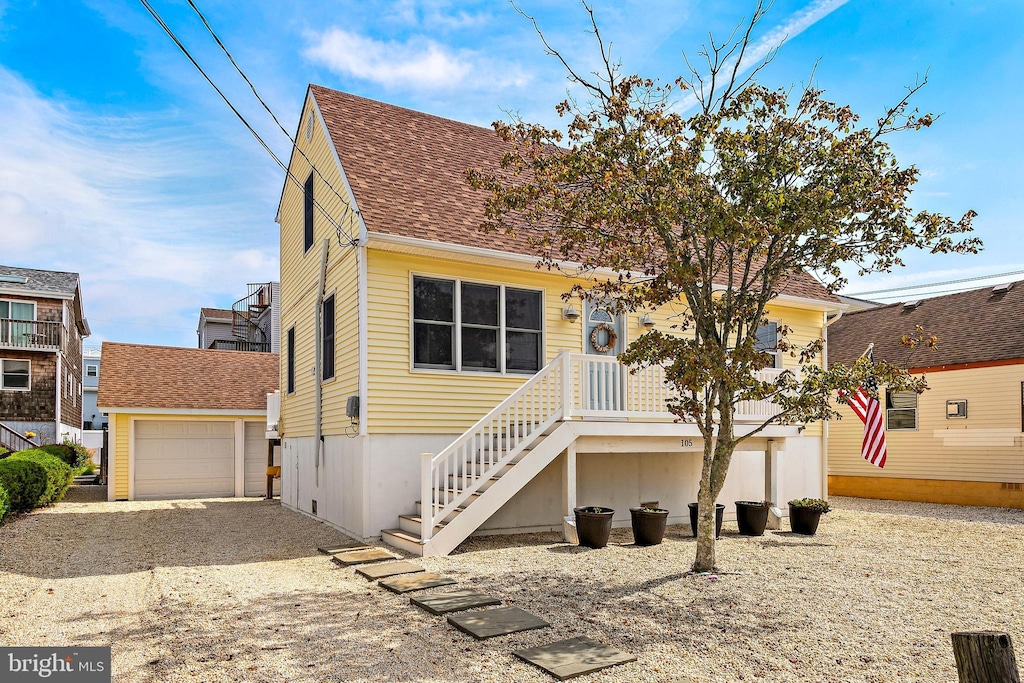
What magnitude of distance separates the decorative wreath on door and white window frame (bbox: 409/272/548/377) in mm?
920

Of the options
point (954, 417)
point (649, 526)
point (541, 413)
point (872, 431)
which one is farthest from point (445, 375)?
point (954, 417)

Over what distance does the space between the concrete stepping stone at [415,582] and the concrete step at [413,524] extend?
1.46 meters

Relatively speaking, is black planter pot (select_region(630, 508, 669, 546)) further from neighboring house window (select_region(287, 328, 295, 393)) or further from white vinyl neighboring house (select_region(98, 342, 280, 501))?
white vinyl neighboring house (select_region(98, 342, 280, 501))

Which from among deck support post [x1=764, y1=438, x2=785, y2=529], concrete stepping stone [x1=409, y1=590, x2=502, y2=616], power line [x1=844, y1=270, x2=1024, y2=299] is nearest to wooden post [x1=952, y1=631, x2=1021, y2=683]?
concrete stepping stone [x1=409, y1=590, x2=502, y2=616]

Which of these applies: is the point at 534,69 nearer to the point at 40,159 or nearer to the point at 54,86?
the point at 54,86

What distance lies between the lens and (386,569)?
7828mm

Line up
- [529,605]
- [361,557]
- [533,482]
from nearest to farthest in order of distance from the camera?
1. [529,605]
2. [361,557]
3. [533,482]

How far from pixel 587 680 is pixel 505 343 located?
7.01m

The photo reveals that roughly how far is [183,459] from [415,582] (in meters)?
13.5

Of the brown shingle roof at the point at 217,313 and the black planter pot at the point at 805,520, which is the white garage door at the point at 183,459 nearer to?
the black planter pot at the point at 805,520

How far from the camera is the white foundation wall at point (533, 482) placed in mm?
9984

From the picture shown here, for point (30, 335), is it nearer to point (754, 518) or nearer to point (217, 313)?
point (217, 313)

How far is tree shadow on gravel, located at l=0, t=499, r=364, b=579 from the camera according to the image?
859cm

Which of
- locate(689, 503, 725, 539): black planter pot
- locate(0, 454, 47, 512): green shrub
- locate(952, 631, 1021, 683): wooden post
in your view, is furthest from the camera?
locate(0, 454, 47, 512): green shrub
